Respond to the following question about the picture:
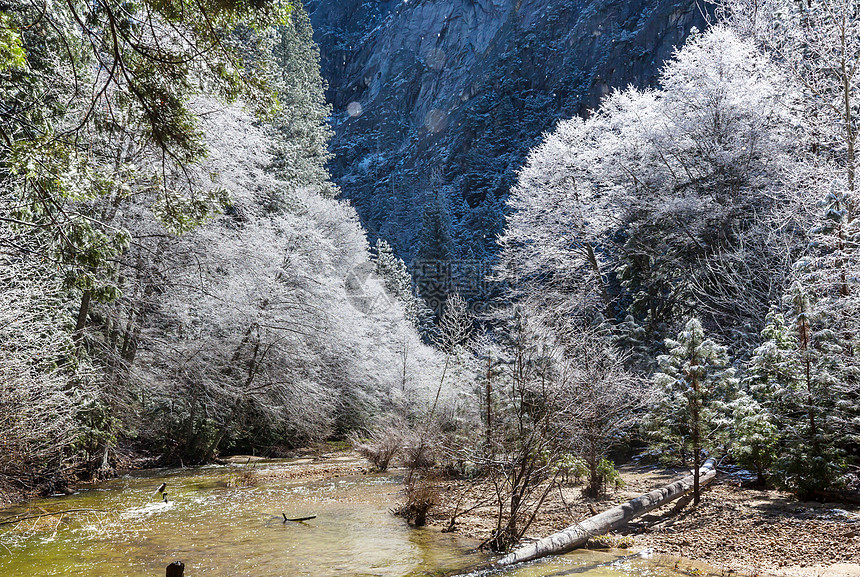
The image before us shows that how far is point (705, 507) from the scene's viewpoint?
9.20 meters

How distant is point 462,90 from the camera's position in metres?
73.4

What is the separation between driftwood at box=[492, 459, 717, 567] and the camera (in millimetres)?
7391

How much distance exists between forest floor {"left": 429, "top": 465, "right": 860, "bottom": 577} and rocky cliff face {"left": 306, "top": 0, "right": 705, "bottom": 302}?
4373 centimetres

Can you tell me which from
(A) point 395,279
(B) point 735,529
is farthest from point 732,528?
(A) point 395,279

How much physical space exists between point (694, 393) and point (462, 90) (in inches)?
2770

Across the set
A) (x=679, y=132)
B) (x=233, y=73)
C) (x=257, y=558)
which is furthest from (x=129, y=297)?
(x=679, y=132)

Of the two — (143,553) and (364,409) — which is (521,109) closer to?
(364,409)

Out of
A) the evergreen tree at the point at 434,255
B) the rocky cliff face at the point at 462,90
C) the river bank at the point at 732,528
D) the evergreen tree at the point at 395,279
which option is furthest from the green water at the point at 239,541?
the rocky cliff face at the point at 462,90

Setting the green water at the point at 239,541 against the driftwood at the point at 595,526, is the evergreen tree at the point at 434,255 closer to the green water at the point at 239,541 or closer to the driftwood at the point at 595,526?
the green water at the point at 239,541

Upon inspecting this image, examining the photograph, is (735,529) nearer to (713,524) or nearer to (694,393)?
(713,524)

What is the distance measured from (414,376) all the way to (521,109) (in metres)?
48.9

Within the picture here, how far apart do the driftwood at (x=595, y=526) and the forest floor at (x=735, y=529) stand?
201 millimetres

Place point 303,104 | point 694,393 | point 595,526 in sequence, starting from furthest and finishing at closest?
point 303,104
point 694,393
point 595,526

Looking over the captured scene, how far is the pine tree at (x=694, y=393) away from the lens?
30.3 feet
